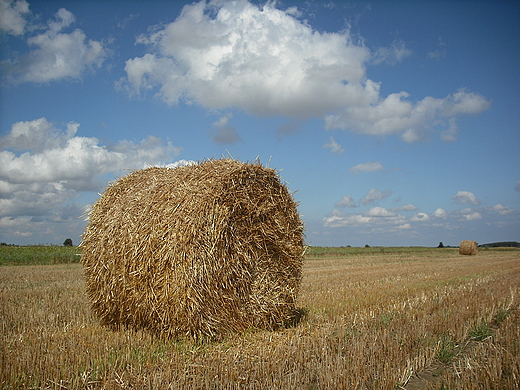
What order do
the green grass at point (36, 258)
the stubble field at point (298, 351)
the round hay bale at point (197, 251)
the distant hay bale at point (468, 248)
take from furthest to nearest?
the distant hay bale at point (468, 248) → the green grass at point (36, 258) → the round hay bale at point (197, 251) → the stubble field at point (298, 351)

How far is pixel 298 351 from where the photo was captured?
4695 millimetres

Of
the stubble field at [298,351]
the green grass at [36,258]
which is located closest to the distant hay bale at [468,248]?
the stubble field at [298,351]

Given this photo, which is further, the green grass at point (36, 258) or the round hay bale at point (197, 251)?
the green grass at point (36, 258)

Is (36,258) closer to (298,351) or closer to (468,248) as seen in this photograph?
(298,351)

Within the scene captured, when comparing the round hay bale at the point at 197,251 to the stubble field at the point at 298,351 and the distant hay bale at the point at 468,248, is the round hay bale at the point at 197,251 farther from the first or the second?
the distant hay bale at the point at 468,248

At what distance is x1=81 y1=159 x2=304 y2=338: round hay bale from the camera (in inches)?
210

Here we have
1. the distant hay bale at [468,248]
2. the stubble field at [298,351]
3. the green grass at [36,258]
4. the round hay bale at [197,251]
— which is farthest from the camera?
the distant hay bale at [468,248]

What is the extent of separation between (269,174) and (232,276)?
187 cm

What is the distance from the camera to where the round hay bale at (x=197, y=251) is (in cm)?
534

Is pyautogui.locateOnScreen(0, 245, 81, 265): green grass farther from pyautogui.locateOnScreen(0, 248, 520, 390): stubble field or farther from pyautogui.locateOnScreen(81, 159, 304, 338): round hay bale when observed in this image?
pyautogui.locateOnScreen(81, 159, 304, 338): round hay bale

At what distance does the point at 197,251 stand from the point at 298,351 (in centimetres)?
182

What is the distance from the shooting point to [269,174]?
662cm

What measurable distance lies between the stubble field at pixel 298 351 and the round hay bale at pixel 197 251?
32cm

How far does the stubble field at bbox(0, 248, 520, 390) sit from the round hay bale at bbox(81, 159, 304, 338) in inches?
12.7
